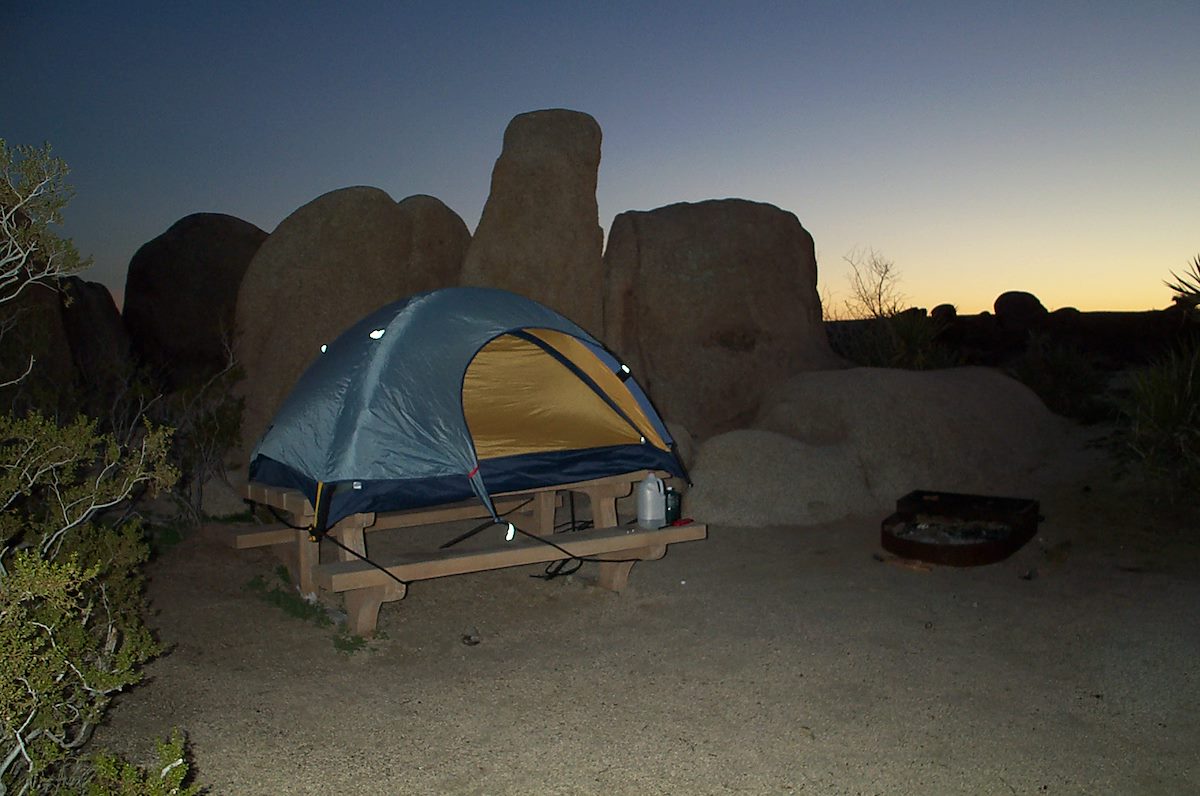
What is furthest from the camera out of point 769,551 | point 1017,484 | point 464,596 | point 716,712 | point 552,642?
point 1017,484

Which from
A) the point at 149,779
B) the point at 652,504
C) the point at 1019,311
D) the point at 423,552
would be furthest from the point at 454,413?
the point at 1019,311

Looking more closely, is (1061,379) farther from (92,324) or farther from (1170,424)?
(92,324)

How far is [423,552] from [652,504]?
1.47 meters

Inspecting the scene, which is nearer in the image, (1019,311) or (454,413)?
(454,413)

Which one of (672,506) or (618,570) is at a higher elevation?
(672,506)

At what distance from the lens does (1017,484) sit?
8898 mm

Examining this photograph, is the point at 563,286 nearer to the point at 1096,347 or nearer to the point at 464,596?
the point at 464,596

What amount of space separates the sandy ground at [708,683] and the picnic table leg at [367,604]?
141 mm

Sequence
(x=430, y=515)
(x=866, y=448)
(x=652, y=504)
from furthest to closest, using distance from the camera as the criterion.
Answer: (x=866, y=448) → (x=430, y=515) → (x=652, y=504)

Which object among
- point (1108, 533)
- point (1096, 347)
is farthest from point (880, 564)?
point (1096, 347)

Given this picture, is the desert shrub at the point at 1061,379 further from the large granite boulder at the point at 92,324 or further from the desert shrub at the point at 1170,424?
the large granite boulder at the point at 92,324

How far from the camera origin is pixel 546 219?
1059 centimetres

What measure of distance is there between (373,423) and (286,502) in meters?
0.76

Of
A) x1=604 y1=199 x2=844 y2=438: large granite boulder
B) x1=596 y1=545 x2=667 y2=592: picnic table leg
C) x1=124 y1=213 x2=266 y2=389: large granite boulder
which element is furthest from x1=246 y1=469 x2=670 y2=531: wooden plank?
x1=124 y1=213 x2=266 y2=389: large granite boulder
